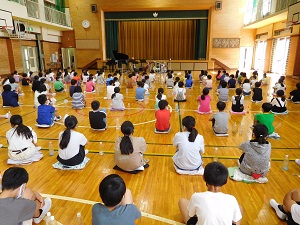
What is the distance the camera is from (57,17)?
70.8ft

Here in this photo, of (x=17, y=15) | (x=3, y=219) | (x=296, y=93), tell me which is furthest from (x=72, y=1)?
(x=3, y=219)

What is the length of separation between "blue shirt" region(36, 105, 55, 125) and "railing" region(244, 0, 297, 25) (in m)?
14.9

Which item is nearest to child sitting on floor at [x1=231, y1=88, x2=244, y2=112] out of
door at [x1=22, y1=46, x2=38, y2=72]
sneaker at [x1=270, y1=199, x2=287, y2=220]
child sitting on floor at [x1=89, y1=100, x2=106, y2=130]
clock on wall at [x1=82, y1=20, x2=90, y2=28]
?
child sitting on floor at [x1=89, y1=100, x2=106, y2=130]

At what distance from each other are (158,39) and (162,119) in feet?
64.1

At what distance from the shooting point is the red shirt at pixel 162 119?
18.2 feet

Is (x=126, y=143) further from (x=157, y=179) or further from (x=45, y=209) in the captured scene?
(x=45, y=209)

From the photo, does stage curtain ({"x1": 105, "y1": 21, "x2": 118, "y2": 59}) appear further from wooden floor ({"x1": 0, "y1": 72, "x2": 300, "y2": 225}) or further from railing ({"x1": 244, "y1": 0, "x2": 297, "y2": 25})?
wooden floor ({"x1": 0, "y1": 72, "x2": 300, "y2": 225})

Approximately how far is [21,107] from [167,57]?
17800 mm

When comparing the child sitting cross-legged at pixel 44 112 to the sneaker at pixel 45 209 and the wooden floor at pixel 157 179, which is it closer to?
the wooden floor at pixel 157 179

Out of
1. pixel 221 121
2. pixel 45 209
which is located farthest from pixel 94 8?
pixel 45 209

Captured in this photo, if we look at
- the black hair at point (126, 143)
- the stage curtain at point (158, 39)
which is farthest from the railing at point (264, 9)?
the black hair at point (126, 143)

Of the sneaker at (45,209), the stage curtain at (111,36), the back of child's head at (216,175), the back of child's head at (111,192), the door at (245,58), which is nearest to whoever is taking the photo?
the back of child's head at (111,192)

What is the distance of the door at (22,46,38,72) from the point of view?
19.5 metres

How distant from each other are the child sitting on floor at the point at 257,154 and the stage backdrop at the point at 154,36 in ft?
65.6
